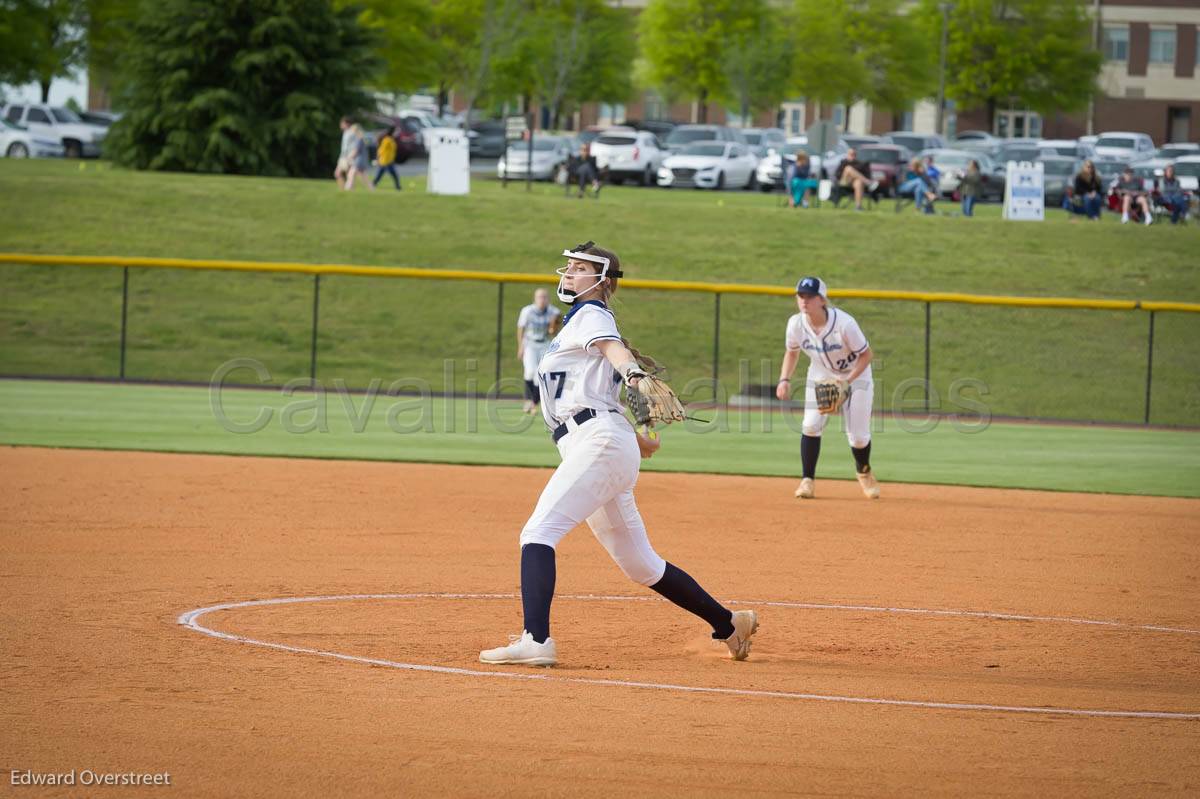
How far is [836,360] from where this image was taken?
14039mm

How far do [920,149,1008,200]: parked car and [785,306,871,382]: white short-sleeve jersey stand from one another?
32495 mm

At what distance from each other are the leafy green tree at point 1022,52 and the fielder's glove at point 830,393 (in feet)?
190

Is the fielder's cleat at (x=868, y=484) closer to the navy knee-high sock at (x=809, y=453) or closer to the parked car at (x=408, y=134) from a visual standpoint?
the navy knee-high sock at (x=809, y=453)

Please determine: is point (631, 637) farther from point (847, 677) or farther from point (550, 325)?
point (550, 325)

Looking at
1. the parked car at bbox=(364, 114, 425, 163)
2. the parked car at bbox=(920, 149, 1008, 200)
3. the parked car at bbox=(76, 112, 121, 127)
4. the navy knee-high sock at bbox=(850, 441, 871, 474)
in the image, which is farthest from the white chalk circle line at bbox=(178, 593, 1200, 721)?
the parked car at bbox=(76, 112, 121, 127)

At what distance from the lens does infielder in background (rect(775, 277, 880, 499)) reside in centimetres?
1370

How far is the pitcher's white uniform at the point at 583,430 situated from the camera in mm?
7242

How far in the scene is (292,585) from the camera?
Answer: 9516 mm

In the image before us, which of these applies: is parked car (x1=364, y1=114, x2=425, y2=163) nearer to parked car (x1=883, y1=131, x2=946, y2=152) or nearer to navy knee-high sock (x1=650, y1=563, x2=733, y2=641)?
parked car (x1=883, y1=131, x2=946, y2=152)

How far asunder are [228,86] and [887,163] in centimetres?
2066

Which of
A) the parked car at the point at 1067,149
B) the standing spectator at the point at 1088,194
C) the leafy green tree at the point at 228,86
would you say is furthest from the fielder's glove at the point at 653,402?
the parked car at the point at 1067,149

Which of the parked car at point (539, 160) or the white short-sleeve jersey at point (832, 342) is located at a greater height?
the parked car at point (539, 160)

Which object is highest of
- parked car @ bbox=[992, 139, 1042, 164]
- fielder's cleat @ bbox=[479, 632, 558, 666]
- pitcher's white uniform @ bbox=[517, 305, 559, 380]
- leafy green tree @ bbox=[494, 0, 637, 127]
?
leafy green tree @ bbox=[494, 0, 637, 127]

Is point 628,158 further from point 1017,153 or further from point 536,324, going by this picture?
point 536,324
